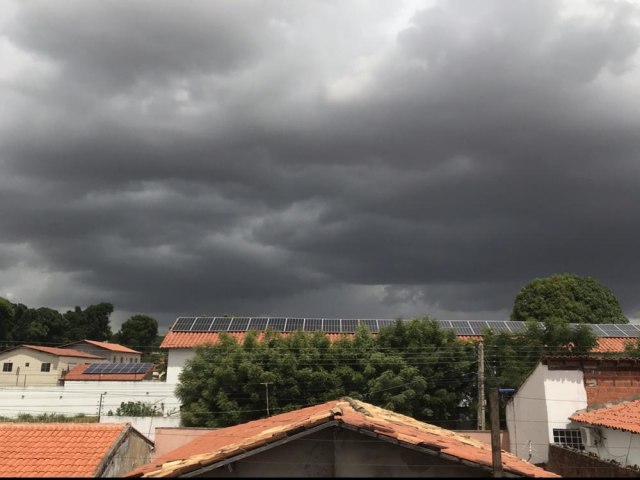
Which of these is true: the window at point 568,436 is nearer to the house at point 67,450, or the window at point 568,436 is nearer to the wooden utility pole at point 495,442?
the wooden utility pole at point 495,442

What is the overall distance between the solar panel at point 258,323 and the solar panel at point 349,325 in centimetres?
560

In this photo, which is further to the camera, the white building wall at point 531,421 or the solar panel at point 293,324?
the solar panel at point 293,324

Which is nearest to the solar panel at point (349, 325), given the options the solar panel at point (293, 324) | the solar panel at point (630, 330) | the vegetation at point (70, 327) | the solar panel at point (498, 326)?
the solar panel at point (293, 324)

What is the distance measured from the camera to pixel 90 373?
4669cm

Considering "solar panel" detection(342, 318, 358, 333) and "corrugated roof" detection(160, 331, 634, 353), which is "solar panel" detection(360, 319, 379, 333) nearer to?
"solar panel" detection(342, 318, 358, 333)

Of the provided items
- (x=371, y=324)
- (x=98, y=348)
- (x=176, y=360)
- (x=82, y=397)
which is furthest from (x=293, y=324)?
(x=98, y=348)

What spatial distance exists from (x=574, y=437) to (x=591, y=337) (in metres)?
12.4

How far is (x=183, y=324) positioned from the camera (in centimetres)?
3969

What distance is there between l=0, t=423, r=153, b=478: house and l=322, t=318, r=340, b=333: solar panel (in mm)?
21679

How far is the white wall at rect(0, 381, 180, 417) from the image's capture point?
36312 mm

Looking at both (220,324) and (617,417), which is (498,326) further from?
(220,324)

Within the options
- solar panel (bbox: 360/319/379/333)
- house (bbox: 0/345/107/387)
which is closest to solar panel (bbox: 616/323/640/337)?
solar panel (bbox: 360/319/379/333)

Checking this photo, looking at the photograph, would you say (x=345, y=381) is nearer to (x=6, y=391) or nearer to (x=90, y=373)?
(x=6, y=391)

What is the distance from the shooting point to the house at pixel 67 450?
15.3 metres
